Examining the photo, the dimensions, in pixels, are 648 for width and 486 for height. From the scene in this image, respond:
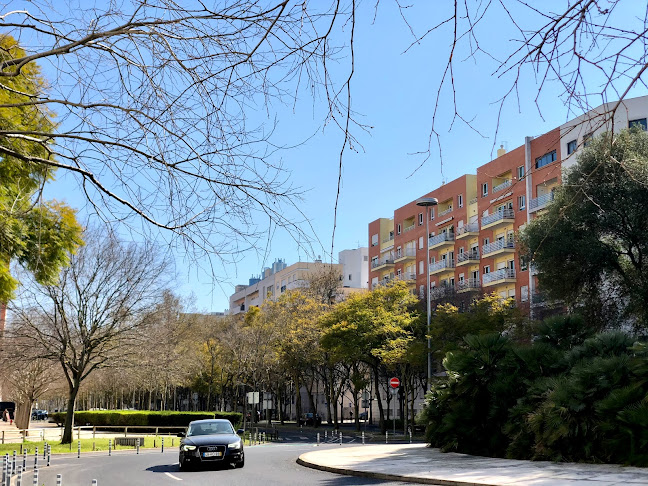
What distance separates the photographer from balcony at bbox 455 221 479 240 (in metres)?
62.2

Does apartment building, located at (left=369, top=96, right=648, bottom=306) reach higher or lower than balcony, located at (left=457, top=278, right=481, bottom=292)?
higher

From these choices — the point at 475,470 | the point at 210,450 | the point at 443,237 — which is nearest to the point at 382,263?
the point at 443,237

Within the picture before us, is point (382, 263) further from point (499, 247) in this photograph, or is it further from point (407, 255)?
point (499, 247)

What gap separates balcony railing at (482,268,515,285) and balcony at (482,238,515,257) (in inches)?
62.4

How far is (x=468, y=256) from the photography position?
62.8 metres

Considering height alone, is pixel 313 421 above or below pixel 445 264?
below

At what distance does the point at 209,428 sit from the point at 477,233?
4447 centimetres

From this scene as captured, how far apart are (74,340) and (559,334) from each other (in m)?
23.7

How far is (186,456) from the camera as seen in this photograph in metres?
19.5

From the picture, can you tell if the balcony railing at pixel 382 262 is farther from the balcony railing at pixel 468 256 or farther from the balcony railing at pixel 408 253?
the balcony railing at pixel 468 256

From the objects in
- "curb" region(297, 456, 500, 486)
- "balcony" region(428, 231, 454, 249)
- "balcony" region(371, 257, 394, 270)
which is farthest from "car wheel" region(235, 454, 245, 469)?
"balcony" region(371, 257, 394, 270)

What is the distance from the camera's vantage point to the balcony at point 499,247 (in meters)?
57.1

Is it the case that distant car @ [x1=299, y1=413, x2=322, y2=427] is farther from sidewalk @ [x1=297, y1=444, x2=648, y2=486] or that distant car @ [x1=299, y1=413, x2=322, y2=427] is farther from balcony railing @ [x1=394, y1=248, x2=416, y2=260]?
sidewalk @ [x1=297, y1=444, x2=648, y2=486]

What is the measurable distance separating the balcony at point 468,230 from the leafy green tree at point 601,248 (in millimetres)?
28494
